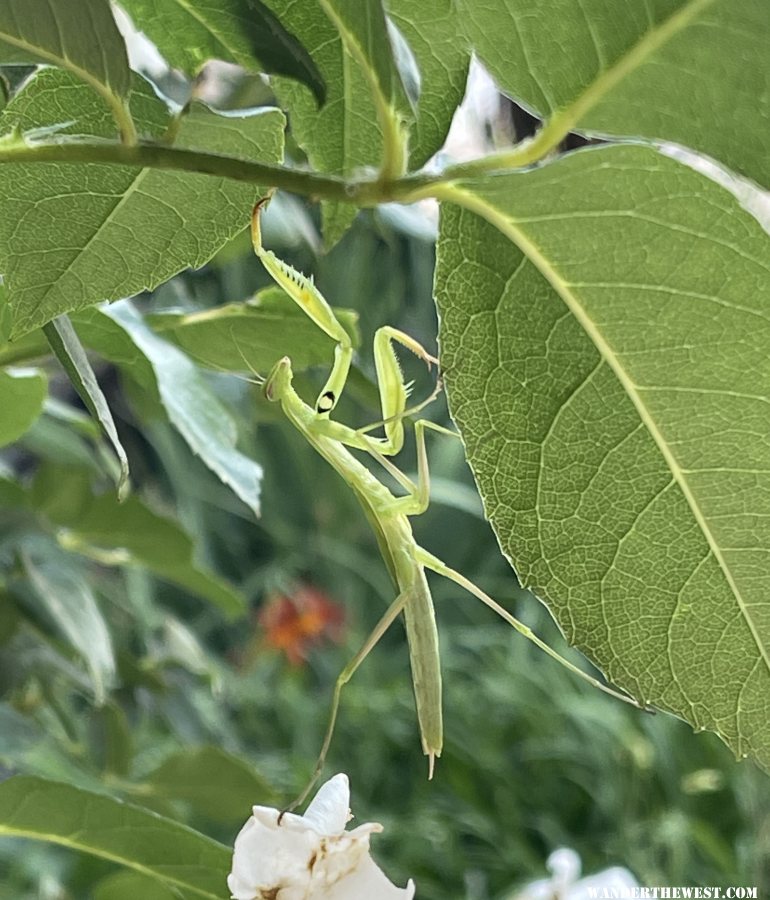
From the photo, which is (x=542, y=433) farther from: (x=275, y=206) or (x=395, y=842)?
(x=395, y=842)

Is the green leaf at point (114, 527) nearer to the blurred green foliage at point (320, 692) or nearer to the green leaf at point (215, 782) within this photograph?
the blurred green foliage at point (320, 692)

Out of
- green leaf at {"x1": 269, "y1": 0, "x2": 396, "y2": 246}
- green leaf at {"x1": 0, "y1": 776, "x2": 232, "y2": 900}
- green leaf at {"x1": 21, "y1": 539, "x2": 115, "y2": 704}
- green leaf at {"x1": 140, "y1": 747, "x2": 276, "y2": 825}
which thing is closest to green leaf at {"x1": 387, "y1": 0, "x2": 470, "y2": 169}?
green leaf at {"x1": 269, "y1": 0, "x2": 396, "y2": 246}

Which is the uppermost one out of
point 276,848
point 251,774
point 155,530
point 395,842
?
point 276,848

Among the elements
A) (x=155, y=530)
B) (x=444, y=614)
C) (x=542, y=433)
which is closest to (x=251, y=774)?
(x=155, y=530)

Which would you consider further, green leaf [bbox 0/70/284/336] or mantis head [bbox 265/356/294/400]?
mantis head [bbox 265/356/294/400]

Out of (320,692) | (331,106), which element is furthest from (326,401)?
(320,692)

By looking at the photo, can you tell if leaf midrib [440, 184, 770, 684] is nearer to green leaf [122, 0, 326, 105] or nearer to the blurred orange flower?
green leaf [122, 0, 326, 105]
